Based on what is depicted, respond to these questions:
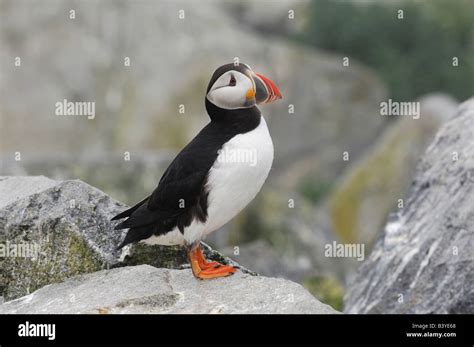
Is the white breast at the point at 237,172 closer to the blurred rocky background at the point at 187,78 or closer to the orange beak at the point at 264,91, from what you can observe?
the orange beak at the point at 264,91

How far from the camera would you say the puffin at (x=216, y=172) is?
788 centimetres

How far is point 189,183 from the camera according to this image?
802 centimetres

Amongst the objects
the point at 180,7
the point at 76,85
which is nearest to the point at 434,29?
the point at 180,7

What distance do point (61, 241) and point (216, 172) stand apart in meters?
1.72

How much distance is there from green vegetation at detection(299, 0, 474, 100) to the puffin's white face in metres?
23.1

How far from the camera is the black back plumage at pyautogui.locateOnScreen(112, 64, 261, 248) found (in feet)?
26.3

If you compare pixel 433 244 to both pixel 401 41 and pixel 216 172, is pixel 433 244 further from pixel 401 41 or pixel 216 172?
pixel 401 41

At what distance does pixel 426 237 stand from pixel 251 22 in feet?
99.9

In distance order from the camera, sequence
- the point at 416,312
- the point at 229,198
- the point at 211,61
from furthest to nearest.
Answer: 1. the point at 211,61
2. the point at 416,312
3. the point at 229,198

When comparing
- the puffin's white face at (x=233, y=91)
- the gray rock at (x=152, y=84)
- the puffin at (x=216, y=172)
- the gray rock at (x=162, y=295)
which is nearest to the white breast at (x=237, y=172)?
the puffin at (x=216, y=172)

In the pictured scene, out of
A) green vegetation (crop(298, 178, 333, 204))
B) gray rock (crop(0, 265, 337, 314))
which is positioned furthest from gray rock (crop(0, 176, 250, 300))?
green vegetation (crop(298, 178, 333, 204))

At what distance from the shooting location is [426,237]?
9359mm

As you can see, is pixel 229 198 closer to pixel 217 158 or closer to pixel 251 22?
pixel 217 158
